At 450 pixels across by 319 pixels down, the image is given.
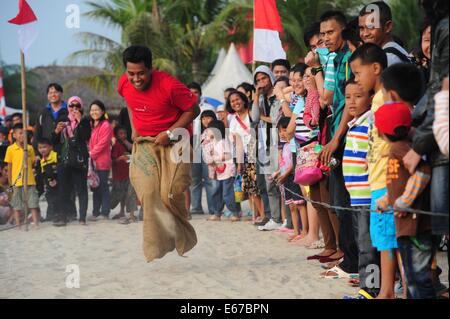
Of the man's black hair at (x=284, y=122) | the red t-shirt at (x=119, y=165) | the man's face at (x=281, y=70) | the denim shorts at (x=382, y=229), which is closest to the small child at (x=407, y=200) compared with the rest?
the denim shorts at (x=382, y=229)

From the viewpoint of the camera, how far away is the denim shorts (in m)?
4.95

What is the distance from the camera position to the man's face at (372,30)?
6027 mm

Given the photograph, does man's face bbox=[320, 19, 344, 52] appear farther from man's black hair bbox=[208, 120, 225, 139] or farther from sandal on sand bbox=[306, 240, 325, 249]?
man's black hair bbox=[208, 120, 225, 139]

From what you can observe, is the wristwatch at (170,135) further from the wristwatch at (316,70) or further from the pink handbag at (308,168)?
the wristwatch at (316,70)

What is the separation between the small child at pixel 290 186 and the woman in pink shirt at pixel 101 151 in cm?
373

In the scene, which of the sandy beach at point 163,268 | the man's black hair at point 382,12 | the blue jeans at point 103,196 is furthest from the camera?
the blue jeans at point 103,196

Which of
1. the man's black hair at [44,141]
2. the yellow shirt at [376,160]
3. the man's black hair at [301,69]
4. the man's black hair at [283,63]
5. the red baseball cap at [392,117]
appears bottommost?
the man's black hair at [44,141]

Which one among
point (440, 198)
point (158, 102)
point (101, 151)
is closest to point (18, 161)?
point (101, 151)

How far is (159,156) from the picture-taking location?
697 centimetres

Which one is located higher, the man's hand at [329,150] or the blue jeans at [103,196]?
the man's hand at [329,150]

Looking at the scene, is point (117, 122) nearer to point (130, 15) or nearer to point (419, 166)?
point (419, 166)

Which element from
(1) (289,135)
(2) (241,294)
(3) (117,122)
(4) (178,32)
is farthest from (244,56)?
(2) (241,294)

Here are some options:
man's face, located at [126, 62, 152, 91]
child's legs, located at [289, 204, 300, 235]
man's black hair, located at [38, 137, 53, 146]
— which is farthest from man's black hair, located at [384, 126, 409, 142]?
man's black hair, located at [38, 137, 53, 146]

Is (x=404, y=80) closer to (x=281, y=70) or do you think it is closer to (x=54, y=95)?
(x=281, y=70)
